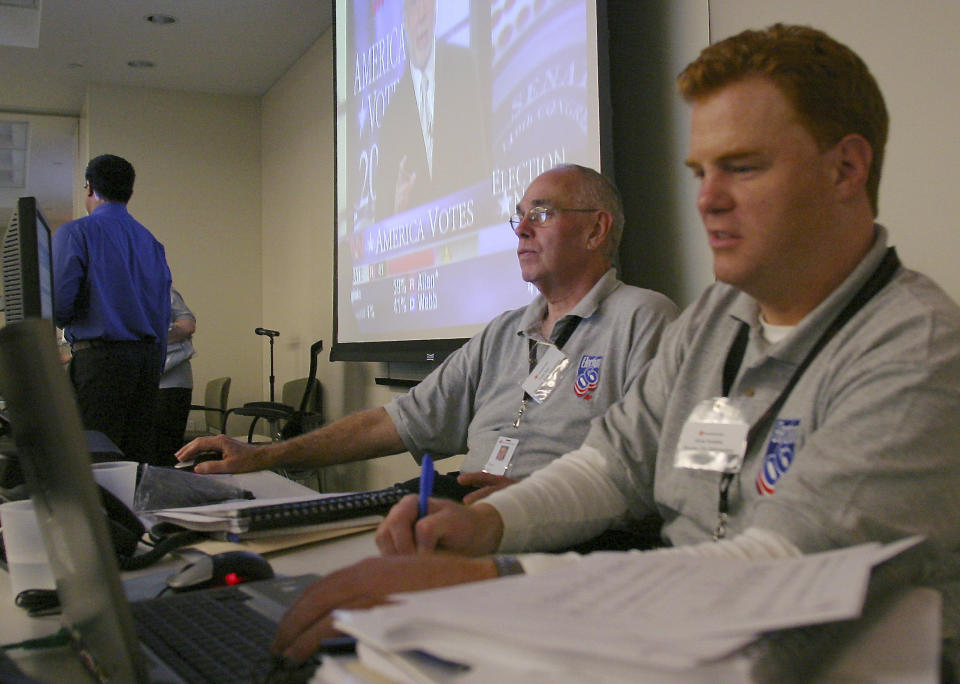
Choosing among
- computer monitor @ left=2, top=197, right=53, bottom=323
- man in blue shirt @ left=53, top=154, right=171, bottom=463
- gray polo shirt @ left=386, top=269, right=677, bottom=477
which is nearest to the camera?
computer monitor @ left=2, top=197, right=53, bottom=323

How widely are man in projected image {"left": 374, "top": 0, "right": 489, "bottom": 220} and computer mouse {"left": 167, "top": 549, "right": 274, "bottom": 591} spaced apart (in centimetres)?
A: 205

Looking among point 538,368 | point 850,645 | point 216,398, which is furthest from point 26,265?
point 216,398

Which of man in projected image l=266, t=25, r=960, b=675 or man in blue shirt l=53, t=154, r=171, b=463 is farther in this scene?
man in blue shirt l=53, t=154, r=171, b=463

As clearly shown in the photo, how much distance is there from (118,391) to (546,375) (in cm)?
219

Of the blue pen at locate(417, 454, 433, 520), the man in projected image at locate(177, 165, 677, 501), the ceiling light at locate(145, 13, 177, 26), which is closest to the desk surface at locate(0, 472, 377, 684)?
the blue pen at locate(417, 454, 433, 520)

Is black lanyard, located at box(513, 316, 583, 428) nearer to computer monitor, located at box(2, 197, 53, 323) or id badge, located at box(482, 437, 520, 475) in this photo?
id badge, located at box(482, 437, 520, 475)

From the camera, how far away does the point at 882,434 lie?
0.82 metres

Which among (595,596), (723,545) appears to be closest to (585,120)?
(723,545)

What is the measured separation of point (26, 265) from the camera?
4.90ft

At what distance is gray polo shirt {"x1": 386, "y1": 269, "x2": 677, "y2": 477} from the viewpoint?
6.02 ft

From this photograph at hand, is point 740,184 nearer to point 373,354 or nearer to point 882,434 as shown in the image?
point 882,434

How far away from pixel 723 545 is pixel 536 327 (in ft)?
4.40

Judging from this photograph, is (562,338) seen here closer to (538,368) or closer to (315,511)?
(538,368)

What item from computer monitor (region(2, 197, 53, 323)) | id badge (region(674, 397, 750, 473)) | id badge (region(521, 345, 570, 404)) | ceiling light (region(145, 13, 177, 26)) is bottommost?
id badge (region(674, 397, 750, 473))
